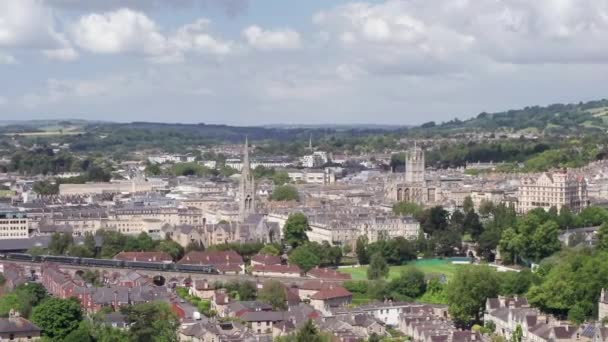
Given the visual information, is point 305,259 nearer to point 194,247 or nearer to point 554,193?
point 194,247

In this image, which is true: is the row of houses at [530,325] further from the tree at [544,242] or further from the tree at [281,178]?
the tree at [281,178]

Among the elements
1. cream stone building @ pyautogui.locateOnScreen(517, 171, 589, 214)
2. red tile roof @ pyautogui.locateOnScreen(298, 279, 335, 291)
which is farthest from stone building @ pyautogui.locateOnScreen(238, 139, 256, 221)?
red tile roof @ pyautogui.locateOnScreen(298, 279, 335, 291)

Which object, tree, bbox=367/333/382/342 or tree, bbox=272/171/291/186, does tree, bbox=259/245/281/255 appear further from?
tree, bbox=272/171/291/186

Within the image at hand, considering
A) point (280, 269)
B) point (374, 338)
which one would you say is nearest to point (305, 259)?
point (280, 269)

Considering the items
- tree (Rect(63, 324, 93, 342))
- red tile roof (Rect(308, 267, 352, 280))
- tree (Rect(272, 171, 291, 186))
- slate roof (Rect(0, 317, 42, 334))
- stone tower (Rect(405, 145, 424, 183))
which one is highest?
stone tower (Rect(405, 145, 424, 183))

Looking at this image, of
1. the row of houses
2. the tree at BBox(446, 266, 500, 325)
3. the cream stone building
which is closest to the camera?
the row of houses

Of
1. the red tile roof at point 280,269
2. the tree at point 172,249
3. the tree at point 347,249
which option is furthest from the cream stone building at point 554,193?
the red tile roof at point 280,269
